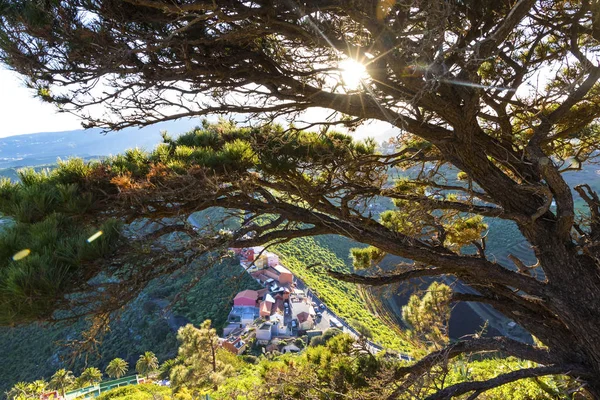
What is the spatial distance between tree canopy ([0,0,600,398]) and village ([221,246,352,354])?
738 inches

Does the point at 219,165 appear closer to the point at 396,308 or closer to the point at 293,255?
the point at 396,308

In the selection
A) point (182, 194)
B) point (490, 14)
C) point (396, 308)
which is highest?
point (490, 14)

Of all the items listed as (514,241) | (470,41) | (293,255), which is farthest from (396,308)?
(470,41)

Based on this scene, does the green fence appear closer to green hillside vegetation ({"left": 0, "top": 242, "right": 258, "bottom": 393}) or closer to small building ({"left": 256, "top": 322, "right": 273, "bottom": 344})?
green hillside vegetation ({"left": 0, "top": 242, "right": 258, "bottom": 393})

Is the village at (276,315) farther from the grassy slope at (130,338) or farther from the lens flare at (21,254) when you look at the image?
the lens flare at (21,254)

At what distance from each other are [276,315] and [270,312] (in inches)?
21.5

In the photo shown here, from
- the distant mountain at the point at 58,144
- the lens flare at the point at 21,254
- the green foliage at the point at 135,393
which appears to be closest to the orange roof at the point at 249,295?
the green foliage at the point at 135,393

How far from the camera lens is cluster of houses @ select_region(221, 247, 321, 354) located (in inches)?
939

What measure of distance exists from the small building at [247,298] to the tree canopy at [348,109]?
1032 inches

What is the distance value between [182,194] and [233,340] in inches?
894

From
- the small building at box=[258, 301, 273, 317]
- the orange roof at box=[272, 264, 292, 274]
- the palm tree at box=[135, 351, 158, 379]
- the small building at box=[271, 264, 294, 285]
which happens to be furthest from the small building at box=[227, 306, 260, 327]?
the palm tree at box=[135, 351, 158, 379]

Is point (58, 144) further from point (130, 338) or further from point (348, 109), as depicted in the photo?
point (348, 109)

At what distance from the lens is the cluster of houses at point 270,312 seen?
23844mm

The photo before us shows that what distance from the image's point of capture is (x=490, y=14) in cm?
186
